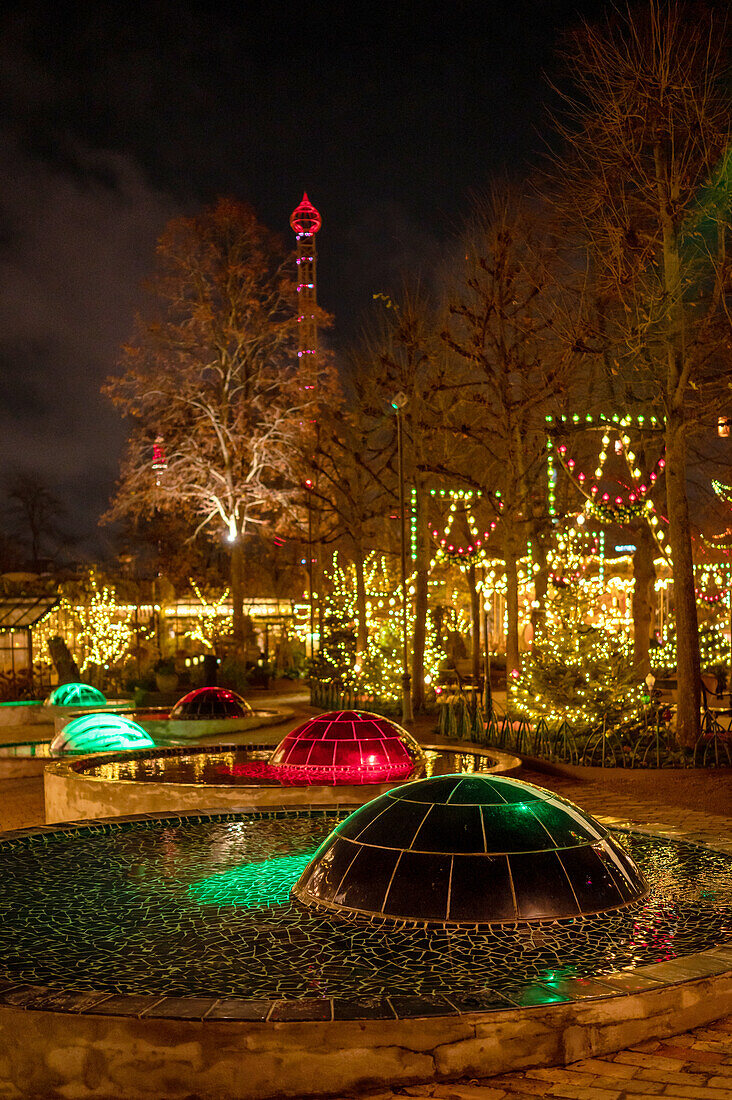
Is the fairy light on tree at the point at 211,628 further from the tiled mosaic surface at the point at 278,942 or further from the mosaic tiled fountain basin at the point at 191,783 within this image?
the tiled mosaic surface at the point at 278,942

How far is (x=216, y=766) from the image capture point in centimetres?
1353

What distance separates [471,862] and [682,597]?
1009 centimetres

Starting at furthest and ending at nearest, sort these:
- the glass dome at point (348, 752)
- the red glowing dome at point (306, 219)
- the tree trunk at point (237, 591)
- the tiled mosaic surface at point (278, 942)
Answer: the red glowing dome at point (306, 219) < the tree trunk at point (237, 591) < the glass dome at point (348, 752) < the tiled mosaic surface at point (278, 942)

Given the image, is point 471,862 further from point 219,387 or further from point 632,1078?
point 219,387

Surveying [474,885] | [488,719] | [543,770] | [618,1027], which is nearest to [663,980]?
[618,1027]

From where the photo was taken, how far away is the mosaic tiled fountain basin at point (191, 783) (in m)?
10.6

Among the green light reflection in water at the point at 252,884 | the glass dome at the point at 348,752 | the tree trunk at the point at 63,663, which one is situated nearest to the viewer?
the green light reflection in water at the point at 252,884

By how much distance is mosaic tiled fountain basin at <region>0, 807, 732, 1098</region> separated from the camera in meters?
4.32

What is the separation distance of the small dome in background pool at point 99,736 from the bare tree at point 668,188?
8260 millimetres

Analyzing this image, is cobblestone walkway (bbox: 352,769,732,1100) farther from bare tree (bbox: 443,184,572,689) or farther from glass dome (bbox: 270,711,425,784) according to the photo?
bare tree (bbox: 443,184,572,689)

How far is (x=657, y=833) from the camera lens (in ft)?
28.0

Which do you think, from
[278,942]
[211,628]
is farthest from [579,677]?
[211,628]

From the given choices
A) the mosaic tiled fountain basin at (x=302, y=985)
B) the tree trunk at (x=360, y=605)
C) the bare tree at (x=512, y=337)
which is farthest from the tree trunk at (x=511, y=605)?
the mosaic tiled fountain basin at (x=302, y=985)

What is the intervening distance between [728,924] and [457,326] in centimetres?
2156
